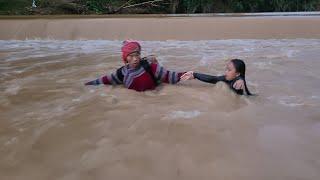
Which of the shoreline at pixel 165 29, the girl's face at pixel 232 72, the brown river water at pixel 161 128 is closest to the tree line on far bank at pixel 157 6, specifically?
the shoreline at pixel 165 29

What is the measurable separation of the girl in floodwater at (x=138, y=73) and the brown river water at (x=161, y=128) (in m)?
0.09

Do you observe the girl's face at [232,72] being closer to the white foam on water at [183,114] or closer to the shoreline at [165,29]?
the white foam on water at [183,114]

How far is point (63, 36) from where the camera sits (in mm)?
10438

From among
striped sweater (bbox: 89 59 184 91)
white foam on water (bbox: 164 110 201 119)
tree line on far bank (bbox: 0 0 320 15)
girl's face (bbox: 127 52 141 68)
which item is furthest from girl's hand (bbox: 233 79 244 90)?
tree line on far bank (bbox: 0 0 320 15)

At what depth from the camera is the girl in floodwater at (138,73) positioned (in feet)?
14.5

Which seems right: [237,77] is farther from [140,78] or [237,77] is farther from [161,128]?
[161,128]

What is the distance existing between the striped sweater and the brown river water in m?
0.08

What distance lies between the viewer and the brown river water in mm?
2670

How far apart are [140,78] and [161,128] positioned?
123 centimetres

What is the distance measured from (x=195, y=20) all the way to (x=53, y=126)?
24.9 ft

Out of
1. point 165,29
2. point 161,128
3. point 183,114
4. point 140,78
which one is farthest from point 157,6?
→ point 161,128

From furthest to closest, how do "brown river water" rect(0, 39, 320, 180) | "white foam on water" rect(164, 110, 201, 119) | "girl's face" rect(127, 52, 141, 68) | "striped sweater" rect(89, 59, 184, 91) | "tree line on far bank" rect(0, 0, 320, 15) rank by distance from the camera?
"tree line on far bank" rect(0, 0, 320, 15)
"striped sweater" rect(89, 59, 184, 91)
"girl's face" rect(127, 52, 141, 68)
"white foam on water" rect(164, 110, 201, 119)
"brown river water" rect(0, 39, 320, 180)

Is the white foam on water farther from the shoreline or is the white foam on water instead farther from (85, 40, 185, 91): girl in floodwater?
the shoreline

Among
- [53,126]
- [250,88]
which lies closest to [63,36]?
[250,88]
